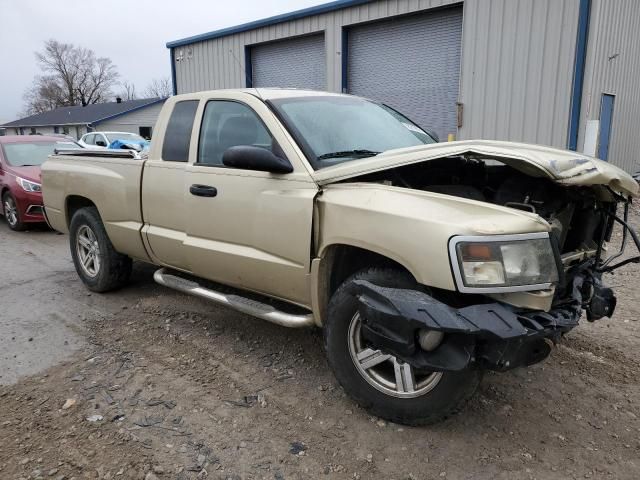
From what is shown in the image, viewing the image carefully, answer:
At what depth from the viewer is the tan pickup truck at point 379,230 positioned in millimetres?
2475

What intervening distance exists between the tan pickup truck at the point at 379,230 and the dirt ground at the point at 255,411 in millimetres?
311

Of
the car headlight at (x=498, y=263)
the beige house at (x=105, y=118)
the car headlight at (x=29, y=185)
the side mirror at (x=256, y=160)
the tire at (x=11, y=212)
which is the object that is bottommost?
the tire at (x=11, y=212)

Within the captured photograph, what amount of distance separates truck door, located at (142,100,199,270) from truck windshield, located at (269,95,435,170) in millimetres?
949

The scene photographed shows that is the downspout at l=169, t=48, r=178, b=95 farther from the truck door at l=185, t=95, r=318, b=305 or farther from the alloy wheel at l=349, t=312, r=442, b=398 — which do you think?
the alloy wheel at l=349, t=312, r=442, b=398

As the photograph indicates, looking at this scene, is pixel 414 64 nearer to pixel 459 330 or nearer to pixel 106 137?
pixel 459 330

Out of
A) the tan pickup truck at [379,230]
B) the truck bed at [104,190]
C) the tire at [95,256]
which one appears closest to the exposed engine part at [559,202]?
the tan pickup truck at [379,230]

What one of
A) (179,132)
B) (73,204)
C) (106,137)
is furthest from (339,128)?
(106,137)

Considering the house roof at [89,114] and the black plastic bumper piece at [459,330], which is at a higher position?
the house roof at [89,114]

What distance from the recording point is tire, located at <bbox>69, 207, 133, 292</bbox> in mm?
5148

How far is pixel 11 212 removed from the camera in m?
9.27

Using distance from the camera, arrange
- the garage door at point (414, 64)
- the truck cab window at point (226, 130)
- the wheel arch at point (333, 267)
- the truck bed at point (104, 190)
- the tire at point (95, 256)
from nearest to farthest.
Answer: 1. the wheel arch at point (333, 267)
2. the truck cab window at point (226, 130)
3. the truck bed at point (104, 190)
4. the tire at point (95, 256)
5. the garage door at point (414, 64)

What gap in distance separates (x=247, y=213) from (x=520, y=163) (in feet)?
5.75

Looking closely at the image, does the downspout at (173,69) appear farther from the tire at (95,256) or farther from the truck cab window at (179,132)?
the truck cab window at (179,132)

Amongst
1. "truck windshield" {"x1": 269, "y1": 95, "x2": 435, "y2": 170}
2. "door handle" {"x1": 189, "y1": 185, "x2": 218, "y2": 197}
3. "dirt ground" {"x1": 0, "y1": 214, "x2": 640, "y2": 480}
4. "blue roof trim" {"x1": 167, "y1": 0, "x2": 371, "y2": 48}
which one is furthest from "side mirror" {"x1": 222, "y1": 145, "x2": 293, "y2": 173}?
"blue roof trim" {"x1": 167, "y1": 0, "x2": 371, "y2": 48}
